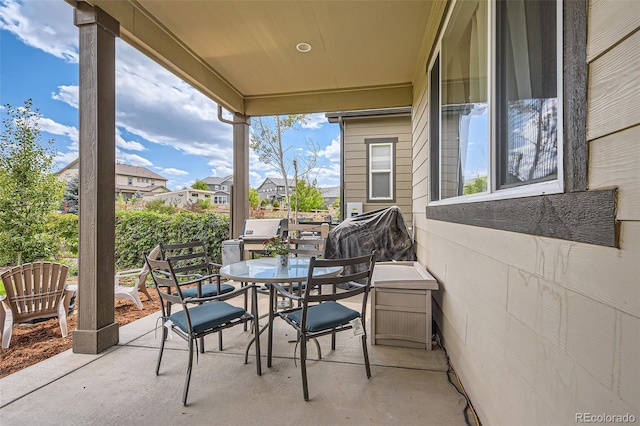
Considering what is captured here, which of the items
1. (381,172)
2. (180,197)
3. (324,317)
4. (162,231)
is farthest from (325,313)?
(180,197)

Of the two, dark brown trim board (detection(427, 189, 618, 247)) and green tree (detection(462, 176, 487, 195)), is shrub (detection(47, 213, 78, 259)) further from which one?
dark brown trim board (detection(427, 189, 618, 247))

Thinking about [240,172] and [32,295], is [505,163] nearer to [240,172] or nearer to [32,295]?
[32,295]

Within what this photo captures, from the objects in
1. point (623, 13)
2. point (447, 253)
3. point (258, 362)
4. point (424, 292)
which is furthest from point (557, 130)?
point (258, 362)

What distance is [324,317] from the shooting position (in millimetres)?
2271

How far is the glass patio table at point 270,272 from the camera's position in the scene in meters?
2.30

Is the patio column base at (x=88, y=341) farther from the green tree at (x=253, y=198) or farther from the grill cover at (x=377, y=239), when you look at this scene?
the green tree at (x=253, y=198)

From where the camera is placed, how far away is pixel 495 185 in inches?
63.1

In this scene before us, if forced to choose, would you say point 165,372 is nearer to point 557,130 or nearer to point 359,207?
point 557,130

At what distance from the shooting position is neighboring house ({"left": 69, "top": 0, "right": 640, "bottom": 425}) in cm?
77

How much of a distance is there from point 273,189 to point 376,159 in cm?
708

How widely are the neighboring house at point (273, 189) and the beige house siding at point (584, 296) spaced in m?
9.39

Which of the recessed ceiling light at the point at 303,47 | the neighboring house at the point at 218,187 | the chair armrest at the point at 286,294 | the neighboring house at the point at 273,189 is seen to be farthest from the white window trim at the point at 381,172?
the neighboring house at the point at 218,187

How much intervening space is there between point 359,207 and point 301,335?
4791 millimetres

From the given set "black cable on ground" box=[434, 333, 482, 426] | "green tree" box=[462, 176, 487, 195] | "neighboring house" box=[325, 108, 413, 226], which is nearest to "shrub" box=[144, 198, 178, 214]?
"neighboring house" box=[325, 108, 413, 226]
